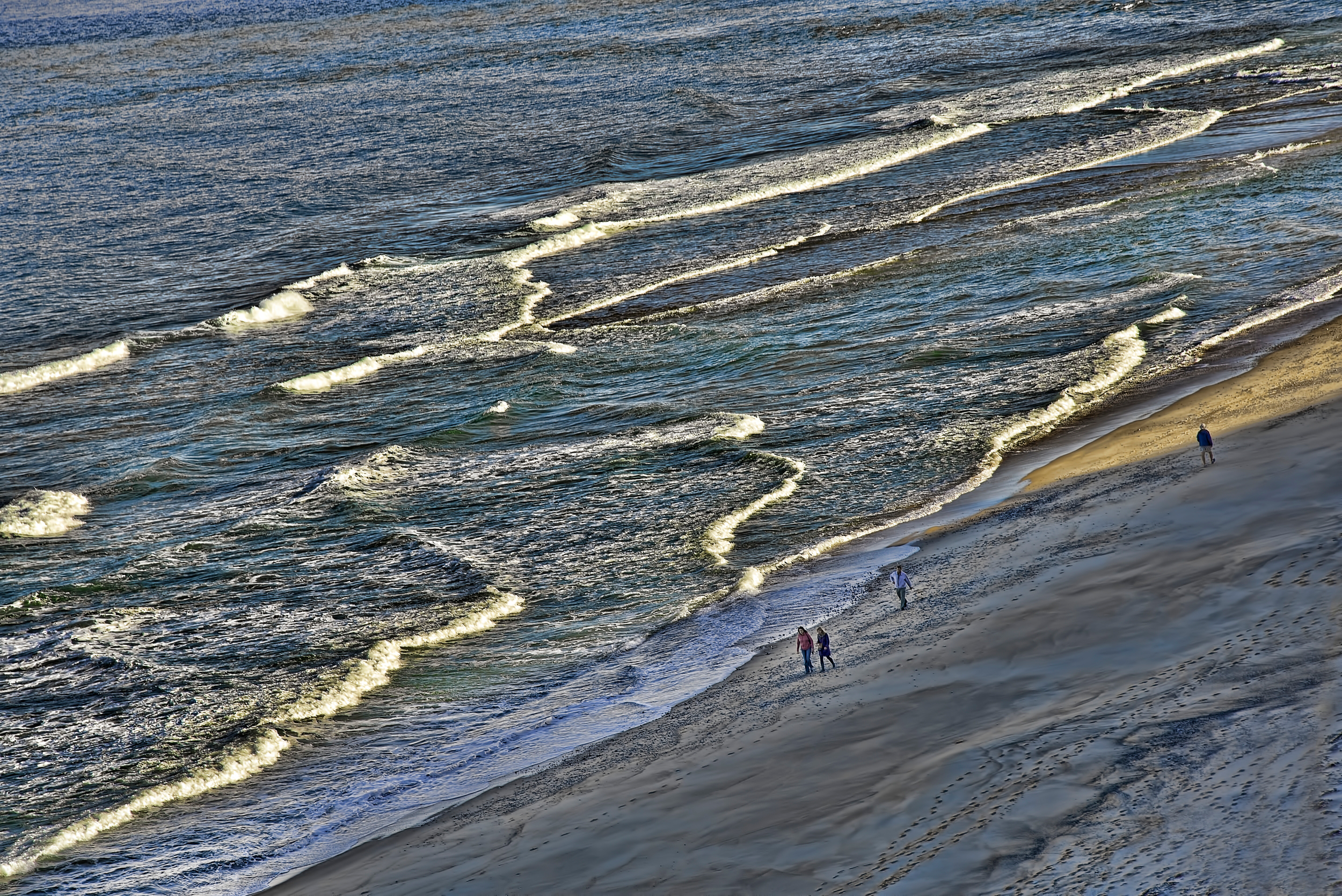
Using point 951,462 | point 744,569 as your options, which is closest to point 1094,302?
point 951,462

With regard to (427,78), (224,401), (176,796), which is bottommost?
(176,796)

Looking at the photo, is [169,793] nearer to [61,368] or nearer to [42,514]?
[42,514]

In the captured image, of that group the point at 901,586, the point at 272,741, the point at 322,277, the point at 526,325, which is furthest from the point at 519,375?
the point at 901,586

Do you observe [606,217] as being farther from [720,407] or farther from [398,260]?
[720,407]

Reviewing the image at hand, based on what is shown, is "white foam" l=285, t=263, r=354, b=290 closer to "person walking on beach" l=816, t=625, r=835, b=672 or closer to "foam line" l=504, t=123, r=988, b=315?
"foam line" l=504, t=123, r=988, b=315

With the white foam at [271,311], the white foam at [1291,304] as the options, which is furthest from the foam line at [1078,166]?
the white foam at [271,311]

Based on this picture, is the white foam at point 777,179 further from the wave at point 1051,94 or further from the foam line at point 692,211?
the wave at point 1051,94
